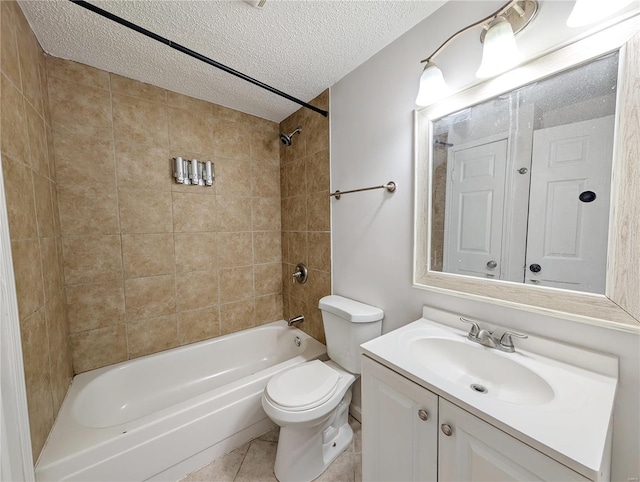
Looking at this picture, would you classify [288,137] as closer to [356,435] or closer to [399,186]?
[399,186]

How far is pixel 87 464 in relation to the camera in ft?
3.27

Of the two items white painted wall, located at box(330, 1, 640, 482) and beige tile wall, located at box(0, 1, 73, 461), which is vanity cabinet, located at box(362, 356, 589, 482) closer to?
white painted wall, located at box(330, 1, 640, 482)

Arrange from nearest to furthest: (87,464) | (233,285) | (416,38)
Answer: (87,464)
(416,38)
(233,285)

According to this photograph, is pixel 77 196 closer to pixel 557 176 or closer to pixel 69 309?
pixel 69 309

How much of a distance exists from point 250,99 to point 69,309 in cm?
185

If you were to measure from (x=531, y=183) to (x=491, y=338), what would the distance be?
0.60 metres

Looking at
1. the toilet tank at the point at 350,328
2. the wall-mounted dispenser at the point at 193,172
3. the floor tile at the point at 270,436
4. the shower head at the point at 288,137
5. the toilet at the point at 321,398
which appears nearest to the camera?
the toilet at the point at 321,398

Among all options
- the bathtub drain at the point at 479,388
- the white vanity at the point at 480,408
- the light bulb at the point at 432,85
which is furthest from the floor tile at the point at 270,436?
the light bulb at the point at 432,85

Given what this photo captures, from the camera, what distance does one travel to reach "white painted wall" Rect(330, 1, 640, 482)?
28.3 inches

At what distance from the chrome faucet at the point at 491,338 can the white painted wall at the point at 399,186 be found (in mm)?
58

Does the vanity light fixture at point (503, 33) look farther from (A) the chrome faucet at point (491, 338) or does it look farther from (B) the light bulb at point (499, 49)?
(A) the chrome faucet at point (491, 338)

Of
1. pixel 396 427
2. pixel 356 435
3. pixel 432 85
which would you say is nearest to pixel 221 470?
pixel 356 435

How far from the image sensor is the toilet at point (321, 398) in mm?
1141

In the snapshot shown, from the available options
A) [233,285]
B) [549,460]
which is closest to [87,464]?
[233,285]
